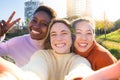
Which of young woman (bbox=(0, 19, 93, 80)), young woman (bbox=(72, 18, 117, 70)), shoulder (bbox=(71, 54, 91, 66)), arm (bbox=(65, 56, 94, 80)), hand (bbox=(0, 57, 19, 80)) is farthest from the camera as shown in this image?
young woman (bbox=(72, 18, 117, 70))

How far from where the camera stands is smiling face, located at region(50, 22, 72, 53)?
171 centimetres

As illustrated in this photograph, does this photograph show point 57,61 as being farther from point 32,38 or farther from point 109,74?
point 32,38

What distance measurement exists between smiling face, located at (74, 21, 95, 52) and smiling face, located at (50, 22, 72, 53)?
0.18ft

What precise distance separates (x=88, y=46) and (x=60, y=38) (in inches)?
6.8

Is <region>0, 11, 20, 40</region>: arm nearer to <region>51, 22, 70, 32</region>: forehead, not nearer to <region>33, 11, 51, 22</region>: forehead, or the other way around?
<region>33, 11, 51, 22</region>: forehead

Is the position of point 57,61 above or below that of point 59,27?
below

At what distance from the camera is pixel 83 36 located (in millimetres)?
1785

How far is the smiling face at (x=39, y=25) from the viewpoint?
224 centimetres

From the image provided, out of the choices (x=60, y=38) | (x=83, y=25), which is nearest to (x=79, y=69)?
(x=60, y=38)

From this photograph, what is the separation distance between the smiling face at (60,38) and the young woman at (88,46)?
0.21ft

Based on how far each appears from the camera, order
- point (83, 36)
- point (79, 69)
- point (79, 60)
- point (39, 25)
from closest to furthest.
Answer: point (79, 69), point (79, 60), point (83, 36), point (39, 25)

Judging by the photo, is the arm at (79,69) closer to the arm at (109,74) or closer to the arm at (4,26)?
the arm at (109,74)

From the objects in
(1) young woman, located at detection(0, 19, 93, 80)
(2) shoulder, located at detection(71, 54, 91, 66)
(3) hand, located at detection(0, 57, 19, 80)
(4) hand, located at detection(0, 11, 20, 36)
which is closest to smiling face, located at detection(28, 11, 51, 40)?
(4) hand, located at detection(0, 11, 20, 36)

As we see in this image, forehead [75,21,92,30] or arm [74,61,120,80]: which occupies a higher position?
forehead [75,21,92,30]
